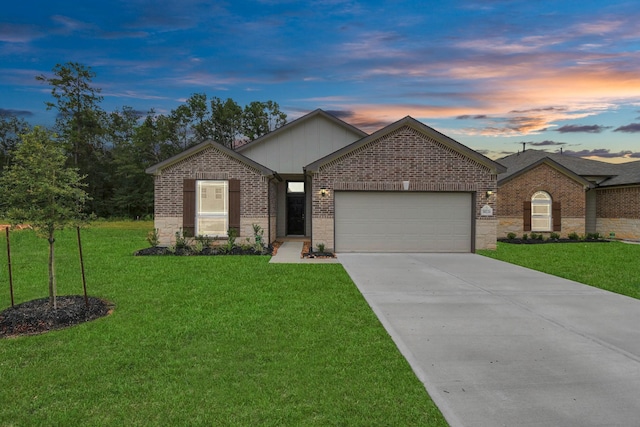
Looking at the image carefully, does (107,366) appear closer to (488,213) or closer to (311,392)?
(311,392)

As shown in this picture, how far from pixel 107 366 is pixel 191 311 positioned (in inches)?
83.6

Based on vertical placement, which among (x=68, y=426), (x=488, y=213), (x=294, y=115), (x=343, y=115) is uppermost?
(x=294, y=115)

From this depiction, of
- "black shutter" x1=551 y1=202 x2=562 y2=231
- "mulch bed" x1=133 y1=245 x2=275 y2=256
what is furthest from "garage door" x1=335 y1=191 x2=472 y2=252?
"black shutter" x1=551 y1=202 x2=562 y2=231

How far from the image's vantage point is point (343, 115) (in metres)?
34.3

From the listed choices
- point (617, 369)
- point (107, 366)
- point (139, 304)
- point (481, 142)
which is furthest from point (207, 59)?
point (617, 369)

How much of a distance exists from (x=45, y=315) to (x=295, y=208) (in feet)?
48.8

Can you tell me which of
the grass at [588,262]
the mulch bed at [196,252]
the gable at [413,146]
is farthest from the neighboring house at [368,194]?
the grass at [588,262]

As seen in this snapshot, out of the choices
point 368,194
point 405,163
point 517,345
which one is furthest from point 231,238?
point 517,345

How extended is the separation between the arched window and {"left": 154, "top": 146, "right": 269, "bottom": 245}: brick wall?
13916mm

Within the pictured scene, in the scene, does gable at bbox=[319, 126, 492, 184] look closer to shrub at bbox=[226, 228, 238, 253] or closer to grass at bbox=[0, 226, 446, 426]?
shrub at bbox=[226, 228, 238, 253]

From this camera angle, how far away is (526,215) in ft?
63.0

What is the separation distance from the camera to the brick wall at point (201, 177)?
592 inches

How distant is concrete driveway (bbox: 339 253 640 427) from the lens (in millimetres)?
3418

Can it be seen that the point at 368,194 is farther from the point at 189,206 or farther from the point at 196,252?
the point at 189,206
